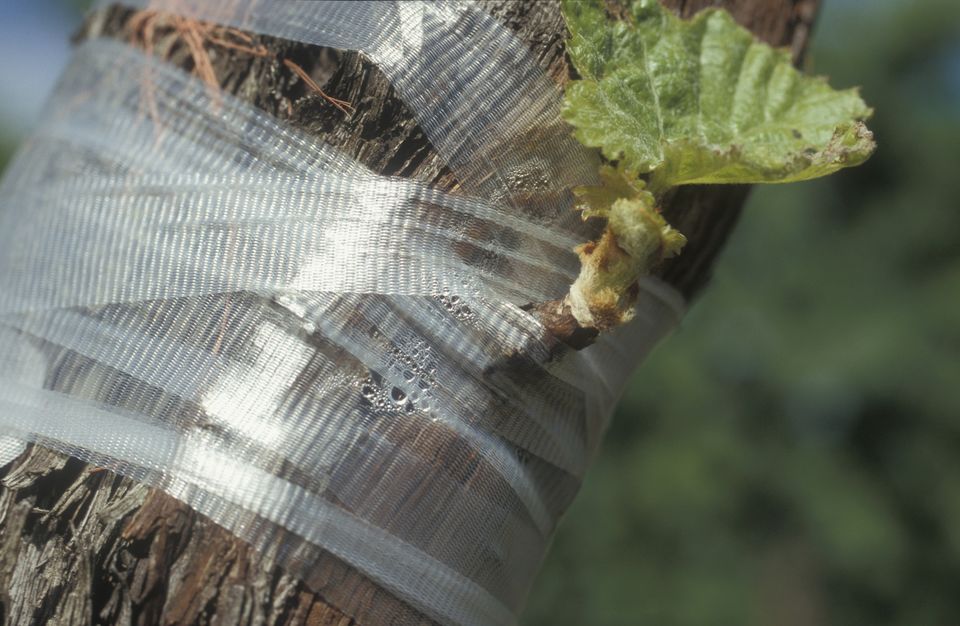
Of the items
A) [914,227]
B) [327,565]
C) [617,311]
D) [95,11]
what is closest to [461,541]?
[327,565]

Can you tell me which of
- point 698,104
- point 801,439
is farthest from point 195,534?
point 801,439

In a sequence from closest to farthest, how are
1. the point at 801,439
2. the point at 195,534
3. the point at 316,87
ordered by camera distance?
1. the point at 195,534
2. the point at 316,87
3. the point at 801,439

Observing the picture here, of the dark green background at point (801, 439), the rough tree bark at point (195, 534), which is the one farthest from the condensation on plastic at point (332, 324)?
the dark green background at point (801, 439)

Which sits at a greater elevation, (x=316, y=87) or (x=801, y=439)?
(x=801, y=439)

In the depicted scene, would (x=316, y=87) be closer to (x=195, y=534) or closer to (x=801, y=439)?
(x=195, y=534)

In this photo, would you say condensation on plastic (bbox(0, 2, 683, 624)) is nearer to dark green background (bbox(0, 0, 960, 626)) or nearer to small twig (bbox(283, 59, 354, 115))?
small twig (bbox(283, 59, 354, 115))

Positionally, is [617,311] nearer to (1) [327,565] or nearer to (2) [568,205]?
(2) [568,205]

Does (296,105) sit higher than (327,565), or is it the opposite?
(296,105)
